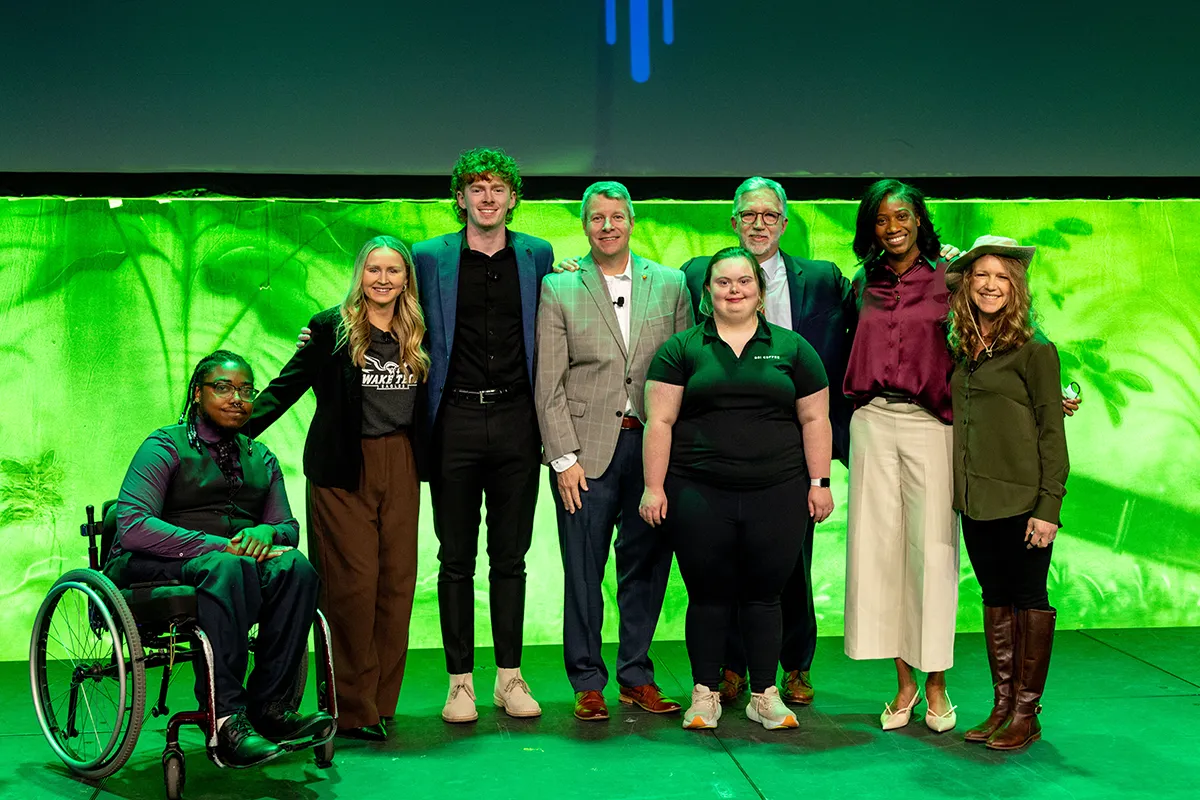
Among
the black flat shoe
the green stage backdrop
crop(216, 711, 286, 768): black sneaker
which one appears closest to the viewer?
crop(216, 711, 286, 768): black sneaker

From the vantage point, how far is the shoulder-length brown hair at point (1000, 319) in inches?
151

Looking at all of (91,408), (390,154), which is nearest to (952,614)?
(390,154)

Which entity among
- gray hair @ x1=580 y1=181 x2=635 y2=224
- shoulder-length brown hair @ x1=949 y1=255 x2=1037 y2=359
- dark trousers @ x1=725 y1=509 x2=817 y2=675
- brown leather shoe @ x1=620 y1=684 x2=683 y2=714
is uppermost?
gray hair @ x1=580 y1=181 x2=635 y2=224

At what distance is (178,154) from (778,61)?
2372mm

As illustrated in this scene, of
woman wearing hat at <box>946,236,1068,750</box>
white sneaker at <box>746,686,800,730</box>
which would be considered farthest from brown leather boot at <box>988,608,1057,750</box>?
white sneaker at <box>746,686,800,730</box>

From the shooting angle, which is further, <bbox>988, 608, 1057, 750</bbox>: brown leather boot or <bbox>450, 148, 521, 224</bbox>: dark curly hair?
<bbox>450, 148, 521, 224</bbox>: dark curly hair

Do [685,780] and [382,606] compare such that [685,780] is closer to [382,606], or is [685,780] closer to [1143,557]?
[382,606]

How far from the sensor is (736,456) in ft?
12.7

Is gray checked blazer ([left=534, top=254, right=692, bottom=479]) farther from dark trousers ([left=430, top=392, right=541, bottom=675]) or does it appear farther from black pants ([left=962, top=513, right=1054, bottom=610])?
black pants ([left=962, top=513, right=1054, bottom=610])

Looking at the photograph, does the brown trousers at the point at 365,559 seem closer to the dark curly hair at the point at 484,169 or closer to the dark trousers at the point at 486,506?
the dark trousers at the point at 486,506

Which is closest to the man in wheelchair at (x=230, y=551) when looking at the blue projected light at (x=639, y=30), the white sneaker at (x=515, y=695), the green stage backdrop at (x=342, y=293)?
the white sneaker at (x=515, y=695)

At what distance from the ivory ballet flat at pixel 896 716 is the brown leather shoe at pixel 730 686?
0.48m

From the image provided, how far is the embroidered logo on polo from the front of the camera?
3.99 metres

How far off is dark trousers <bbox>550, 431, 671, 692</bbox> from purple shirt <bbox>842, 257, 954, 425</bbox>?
0.73 metres
